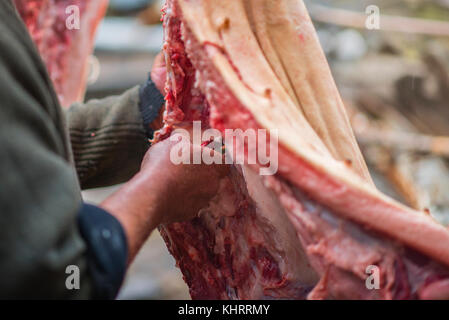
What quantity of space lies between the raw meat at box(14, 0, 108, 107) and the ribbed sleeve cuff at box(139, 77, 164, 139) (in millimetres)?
602

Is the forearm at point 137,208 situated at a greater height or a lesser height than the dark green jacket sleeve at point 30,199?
lesser

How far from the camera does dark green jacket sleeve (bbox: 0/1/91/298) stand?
0.64 metres

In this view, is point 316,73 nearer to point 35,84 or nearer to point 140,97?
point 35,84

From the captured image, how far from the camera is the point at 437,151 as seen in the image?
11.9ft

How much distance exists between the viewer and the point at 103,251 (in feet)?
2.43

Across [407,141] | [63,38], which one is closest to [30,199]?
[63,38]

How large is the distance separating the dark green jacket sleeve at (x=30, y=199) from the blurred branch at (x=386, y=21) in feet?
12.0

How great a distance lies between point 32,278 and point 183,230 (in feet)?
1.64

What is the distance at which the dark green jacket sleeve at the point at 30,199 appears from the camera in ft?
2.10

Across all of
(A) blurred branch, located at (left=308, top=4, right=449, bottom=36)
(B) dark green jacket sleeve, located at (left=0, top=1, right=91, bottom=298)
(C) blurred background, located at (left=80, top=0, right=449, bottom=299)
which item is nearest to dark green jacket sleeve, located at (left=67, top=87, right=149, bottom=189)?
(B) dark green jacket sleeve, located at (left=0, top=1, right=91, bottom=298)

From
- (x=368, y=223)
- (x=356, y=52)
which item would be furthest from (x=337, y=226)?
(x=356, y=52)

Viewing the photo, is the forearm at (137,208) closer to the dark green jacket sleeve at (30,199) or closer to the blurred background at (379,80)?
the dark green jacket sleeve at (30,199)

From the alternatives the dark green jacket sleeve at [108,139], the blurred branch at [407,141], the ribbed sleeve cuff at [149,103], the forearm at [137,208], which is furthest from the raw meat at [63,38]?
the blurred branch at [407,141]

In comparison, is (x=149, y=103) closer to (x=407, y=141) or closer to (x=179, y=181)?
(x=179, y=181)
